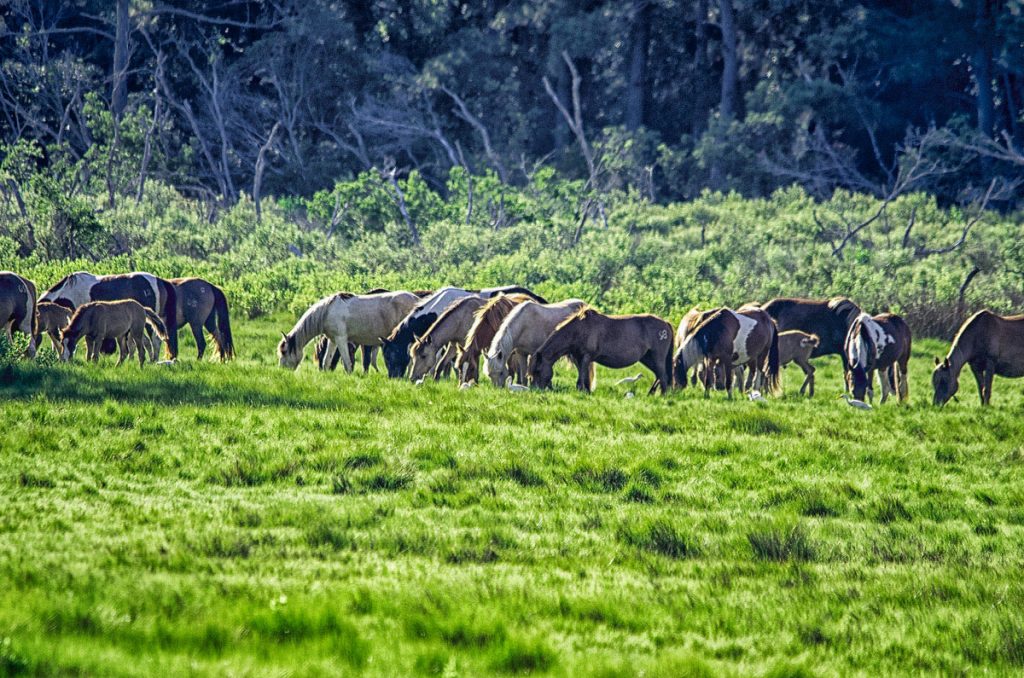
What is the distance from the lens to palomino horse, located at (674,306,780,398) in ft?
57.1

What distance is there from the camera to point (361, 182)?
1300 inches

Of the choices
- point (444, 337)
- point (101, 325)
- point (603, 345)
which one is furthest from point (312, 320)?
point (603, 345)

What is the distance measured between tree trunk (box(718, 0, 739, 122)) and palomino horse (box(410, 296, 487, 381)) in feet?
101

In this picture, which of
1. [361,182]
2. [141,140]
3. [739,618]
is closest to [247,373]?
[739,618]

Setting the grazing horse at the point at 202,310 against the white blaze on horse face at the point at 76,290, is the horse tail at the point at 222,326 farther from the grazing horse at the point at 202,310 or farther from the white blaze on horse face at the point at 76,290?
the white blaze on horse face at the point at 76,290

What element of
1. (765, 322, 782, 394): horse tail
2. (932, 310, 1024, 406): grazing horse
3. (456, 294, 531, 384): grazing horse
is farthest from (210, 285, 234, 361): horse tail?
(932, 310, 1024, 406): grazing horse

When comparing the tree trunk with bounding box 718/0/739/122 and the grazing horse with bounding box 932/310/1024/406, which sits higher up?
the tree trunk with bounding box 718/0/739/122

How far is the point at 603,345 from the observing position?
1681 cm

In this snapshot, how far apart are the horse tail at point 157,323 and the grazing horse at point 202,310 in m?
1.12

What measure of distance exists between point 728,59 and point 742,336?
3169 cm

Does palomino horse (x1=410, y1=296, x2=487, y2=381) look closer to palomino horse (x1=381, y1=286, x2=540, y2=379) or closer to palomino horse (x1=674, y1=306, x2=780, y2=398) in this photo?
palomino horse (x1=381, y1=286, x2=540, y2=379)

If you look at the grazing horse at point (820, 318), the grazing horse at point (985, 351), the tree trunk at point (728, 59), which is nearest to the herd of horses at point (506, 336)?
the grazing horse at point (985, 351)

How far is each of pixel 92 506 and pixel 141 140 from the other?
118 feet

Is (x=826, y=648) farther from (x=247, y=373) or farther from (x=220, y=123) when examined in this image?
(x=220, y=123)
